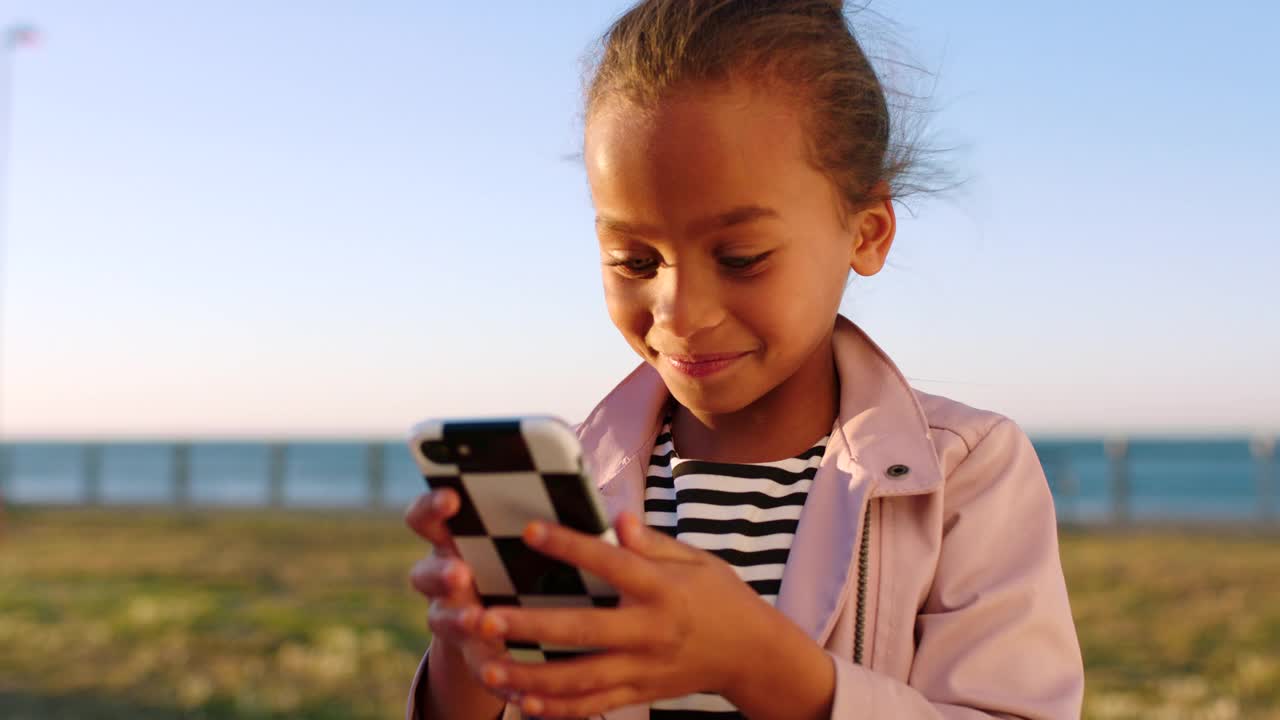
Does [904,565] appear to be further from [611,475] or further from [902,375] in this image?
[611,475]

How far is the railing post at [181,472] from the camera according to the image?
17234mm

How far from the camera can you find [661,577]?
1.17 meters

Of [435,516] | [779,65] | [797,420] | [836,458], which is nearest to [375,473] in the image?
[797,420]

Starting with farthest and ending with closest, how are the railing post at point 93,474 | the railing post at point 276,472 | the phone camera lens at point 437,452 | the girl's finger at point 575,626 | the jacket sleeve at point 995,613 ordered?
1. the railing post at point 93,474
2. the railing post at point 276,472
3. the jacket sleeve at point 995,613
4. the phone camera lens at point 437,452
5. the girl's finger at point 575,626

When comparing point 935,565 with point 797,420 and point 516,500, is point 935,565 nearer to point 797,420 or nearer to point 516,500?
point 797,420

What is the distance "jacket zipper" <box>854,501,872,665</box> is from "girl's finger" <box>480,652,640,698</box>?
1.74 feet

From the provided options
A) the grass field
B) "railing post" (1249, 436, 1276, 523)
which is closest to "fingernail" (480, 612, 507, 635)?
the grass field

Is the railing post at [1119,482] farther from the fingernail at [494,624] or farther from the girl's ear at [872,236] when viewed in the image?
the fingernail at [494,624]

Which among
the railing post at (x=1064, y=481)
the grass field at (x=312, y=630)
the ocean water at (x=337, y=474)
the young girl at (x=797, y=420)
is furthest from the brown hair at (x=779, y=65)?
the ocean water at (x=337, y=474)

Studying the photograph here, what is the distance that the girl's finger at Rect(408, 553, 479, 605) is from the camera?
125cm

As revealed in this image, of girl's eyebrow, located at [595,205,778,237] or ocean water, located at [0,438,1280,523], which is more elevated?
girl's eyebrow, located at [595,205,778,237]

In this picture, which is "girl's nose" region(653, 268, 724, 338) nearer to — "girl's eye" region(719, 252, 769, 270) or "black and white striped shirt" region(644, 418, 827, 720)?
"girl's eye" region(719, 252, 769, 270)

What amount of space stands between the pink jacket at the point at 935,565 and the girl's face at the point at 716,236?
191 millimetres

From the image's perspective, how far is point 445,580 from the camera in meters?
1.26
